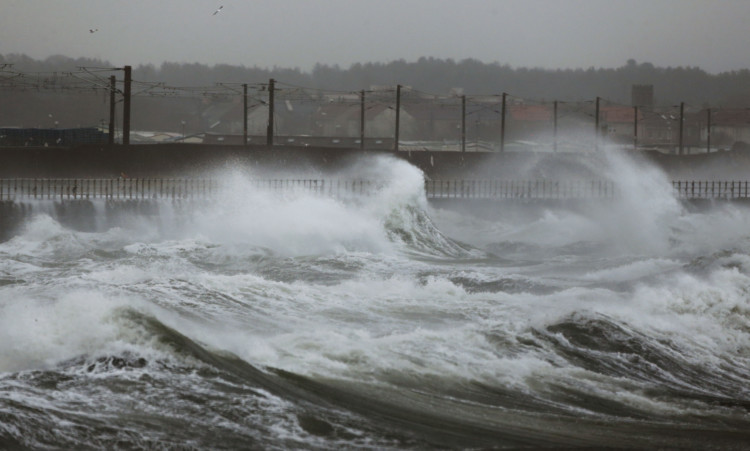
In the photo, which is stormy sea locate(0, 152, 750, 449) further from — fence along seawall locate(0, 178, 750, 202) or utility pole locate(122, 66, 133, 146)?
utility pole locate(122, 66, 133, 146)

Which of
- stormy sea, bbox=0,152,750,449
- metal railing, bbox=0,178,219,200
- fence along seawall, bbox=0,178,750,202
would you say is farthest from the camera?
fence along seawall, bbox=0,178,750,202

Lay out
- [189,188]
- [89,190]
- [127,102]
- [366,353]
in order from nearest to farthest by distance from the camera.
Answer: [366,353] → [89,190] → [127,102] → [189,188]

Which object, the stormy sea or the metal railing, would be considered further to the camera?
the metal railing

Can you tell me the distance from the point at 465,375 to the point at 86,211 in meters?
21.7

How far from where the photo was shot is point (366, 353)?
37.7 ft

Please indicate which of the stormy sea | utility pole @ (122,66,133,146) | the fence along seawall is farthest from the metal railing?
the stormy sea

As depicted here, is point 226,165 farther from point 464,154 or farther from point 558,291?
point 558,291

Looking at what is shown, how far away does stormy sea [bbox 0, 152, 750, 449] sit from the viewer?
8.59m

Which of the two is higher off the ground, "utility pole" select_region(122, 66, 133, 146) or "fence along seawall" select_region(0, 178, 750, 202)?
"utility pole" select_region(122, 66, 133, 146)

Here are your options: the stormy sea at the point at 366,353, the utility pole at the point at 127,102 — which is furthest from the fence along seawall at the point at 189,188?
the stormy sea at the point at 366,353

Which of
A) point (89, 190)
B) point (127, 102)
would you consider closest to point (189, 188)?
point (127, 102)

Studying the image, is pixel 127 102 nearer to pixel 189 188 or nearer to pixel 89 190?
pixel 189 188

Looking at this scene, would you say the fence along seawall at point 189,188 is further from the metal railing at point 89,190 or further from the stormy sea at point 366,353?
the stormy sea at point 366,353

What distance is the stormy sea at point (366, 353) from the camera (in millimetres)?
8586
